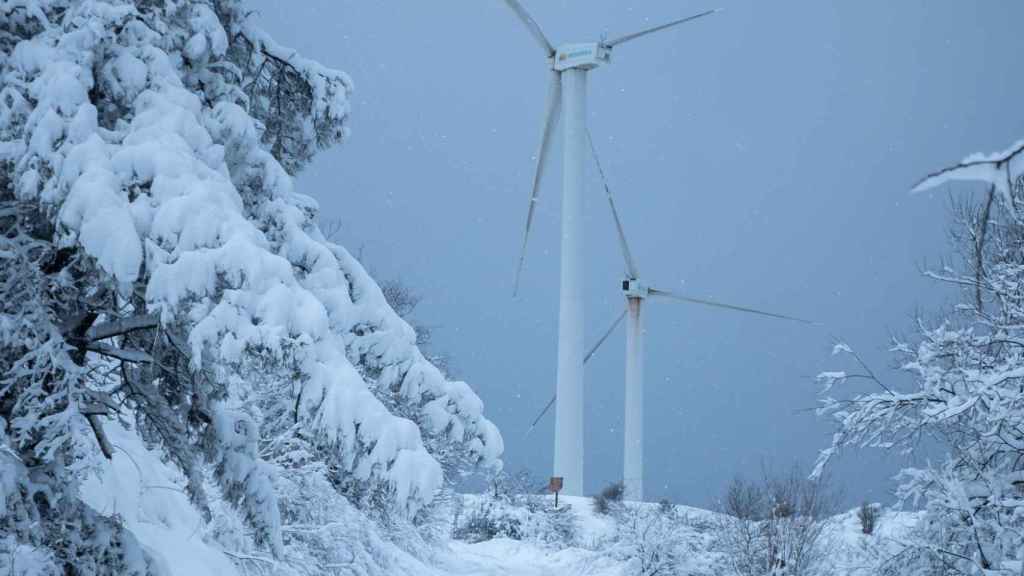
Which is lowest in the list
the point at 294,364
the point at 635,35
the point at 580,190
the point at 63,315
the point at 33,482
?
the point at 33,482

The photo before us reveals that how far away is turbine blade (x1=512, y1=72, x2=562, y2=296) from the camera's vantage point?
29969 millimetres

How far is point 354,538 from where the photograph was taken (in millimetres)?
14688

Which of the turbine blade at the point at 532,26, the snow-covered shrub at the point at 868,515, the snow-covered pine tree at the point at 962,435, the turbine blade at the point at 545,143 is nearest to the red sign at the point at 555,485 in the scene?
the turbine blade at the point at 545,143

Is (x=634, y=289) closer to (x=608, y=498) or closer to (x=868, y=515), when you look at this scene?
(x=608, y=498)

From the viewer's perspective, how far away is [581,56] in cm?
3241

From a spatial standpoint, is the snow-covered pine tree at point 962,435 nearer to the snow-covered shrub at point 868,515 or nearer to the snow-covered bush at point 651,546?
the snow-covered bush at point 651,546

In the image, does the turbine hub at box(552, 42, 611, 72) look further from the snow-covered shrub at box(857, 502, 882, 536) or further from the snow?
the snow

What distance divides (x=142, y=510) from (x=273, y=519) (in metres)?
3.97

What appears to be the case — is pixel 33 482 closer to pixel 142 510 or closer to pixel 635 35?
pixel 142 510

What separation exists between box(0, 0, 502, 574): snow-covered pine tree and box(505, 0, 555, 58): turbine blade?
25.8 m

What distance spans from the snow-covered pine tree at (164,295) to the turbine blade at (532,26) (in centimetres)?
2583

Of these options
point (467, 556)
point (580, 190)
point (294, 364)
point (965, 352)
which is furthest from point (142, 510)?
point (580, 190)

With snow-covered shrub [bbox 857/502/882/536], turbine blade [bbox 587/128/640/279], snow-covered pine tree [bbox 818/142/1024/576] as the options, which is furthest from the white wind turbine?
snow-covered pine tree [bbox 818/142/1024/576]

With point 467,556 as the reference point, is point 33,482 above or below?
below
